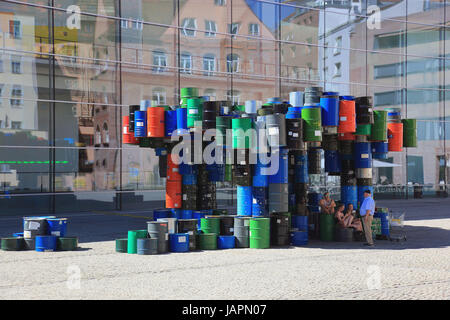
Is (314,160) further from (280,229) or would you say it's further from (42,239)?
(42,239)

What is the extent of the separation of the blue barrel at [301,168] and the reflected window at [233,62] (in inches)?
546

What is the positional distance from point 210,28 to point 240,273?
20.0 m

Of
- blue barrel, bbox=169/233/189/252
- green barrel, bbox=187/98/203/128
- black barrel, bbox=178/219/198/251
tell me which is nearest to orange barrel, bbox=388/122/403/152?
green barrel, bbox=187/98/203/128

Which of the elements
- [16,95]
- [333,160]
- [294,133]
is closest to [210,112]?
[294,133]

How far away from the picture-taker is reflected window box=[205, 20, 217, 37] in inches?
1134

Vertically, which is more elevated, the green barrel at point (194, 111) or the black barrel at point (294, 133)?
the green barrel at point (194, 111)

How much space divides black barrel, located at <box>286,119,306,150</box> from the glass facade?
12.6m

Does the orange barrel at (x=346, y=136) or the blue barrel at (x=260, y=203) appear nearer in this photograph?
the blue barrel at (x=260, y=203)

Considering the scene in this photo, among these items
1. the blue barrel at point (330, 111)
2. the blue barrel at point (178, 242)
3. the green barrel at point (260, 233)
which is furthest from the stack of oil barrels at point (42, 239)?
the blue barrel at point (330, 111)

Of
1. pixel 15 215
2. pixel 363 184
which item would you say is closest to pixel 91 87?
pixel 15 215

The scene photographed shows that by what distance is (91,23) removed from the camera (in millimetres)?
26219

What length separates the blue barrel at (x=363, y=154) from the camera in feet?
53.9

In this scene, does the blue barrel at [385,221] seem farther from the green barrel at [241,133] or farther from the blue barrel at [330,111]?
the green barrel at [241,133]
